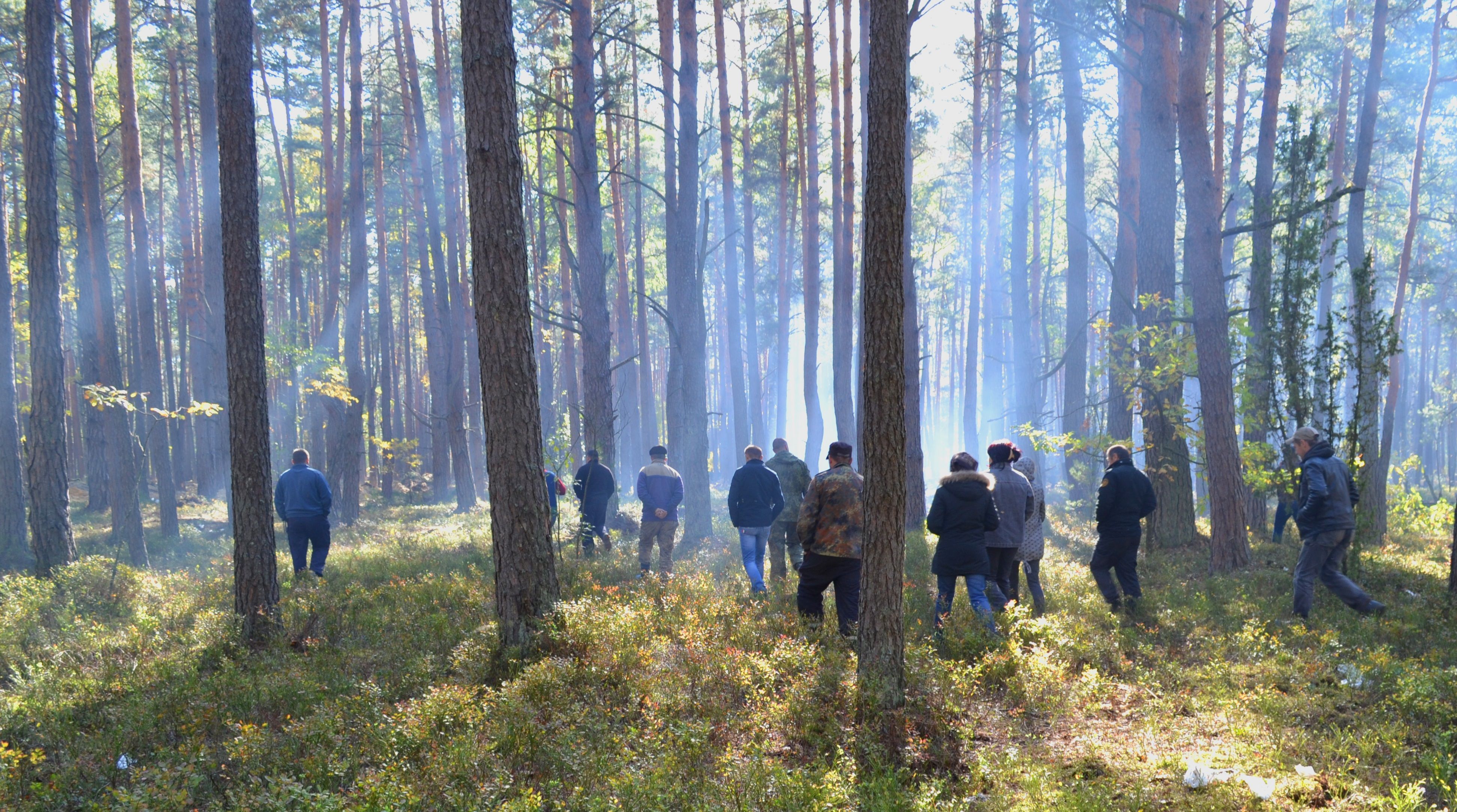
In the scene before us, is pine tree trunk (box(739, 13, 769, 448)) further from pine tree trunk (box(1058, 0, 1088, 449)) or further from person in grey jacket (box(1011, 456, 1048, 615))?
person in grey jacket (box(1011, 456, 1048, 615))

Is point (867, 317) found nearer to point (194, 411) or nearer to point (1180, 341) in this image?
point (1180, 341)

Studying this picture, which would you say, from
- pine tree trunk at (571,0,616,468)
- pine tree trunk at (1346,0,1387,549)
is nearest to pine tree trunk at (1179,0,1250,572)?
pine tree trunk at (1346,0,1387,549)

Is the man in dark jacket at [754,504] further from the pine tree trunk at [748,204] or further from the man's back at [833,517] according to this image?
the pine tree trunk at [748,204]

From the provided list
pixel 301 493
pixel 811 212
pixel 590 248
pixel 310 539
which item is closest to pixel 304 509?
pixel 301 493

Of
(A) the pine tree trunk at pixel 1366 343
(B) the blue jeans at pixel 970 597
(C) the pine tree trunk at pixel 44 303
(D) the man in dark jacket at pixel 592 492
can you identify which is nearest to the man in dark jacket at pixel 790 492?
(B) the blue jeans at pixel 970 597

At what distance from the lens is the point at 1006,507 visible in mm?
8344

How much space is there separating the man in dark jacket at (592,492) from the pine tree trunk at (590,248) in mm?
2439

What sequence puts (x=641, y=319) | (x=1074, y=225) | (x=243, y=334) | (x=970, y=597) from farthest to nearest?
(x=641, y=319), (x=1074, y=225), (x=243, y=334), (x=970, y=597)

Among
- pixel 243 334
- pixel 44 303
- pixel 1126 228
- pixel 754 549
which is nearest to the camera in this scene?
pixel 243 334

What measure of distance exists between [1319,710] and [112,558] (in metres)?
16.7

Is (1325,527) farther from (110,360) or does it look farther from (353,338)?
(353,338)

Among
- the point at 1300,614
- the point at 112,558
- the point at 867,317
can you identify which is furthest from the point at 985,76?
the point at 112,558

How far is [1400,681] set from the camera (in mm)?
5449

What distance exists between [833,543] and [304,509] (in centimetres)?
769
